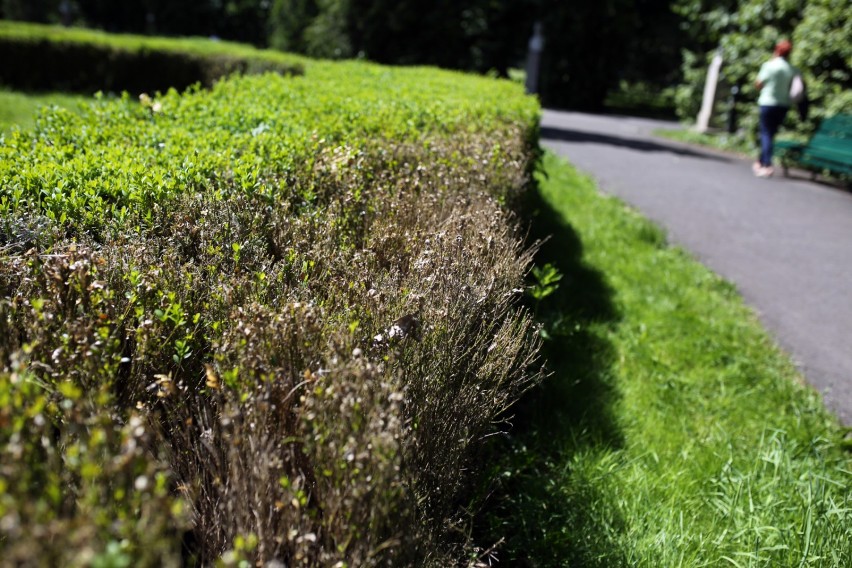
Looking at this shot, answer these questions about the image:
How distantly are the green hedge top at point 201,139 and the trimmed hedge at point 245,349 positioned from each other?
0.02 metres

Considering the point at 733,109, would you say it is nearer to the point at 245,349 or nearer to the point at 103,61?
the point at 103,61

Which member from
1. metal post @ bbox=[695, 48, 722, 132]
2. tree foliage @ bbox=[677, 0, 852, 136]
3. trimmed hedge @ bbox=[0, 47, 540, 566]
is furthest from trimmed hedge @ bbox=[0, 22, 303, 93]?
trimmed hedge @ bbox=[0, 47, 540, 566]

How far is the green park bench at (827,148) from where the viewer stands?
34.6 feet

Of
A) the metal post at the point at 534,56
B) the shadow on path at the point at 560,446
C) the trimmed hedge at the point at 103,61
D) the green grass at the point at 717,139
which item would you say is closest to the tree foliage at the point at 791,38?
the green grass at the point at 717,139

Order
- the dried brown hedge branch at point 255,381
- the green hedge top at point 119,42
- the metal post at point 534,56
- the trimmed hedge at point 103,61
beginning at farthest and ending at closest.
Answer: the metal post at point 534,56
the trimmed hedge at point 103,61
the green hedge top at point 119,42
the dried brown hedge branch at point 255,381

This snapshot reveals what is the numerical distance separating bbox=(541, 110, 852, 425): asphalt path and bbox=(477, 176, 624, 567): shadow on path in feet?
5.02

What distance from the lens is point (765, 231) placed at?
8.16 metres

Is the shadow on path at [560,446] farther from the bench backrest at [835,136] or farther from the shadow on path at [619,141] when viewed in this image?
the shadow on path at [619,141]

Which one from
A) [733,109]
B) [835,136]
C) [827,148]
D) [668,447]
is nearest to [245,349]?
[668,447]

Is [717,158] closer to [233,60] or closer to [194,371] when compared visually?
[233,60]

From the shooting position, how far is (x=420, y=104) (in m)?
5.86

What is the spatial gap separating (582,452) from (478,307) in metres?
1.42

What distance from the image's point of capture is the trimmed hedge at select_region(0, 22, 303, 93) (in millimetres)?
18375

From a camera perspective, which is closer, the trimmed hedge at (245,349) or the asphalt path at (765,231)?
the trimmed hedge at (245,349)
